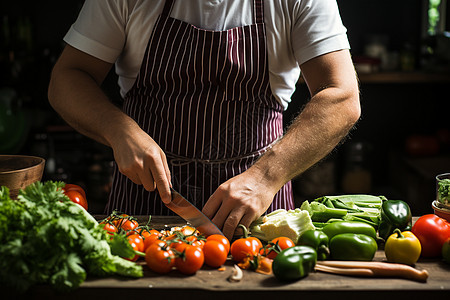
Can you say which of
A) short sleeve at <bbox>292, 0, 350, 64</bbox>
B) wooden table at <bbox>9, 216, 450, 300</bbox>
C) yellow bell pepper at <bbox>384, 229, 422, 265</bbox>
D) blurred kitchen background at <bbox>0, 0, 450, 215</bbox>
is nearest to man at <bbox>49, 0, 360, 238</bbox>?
short sleeve at <bbox>292, 0, 350, 64</bbox>

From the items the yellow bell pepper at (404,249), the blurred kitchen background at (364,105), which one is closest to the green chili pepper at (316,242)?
the yellow bell pepper at (404,249)

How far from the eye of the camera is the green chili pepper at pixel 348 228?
4.50 ft

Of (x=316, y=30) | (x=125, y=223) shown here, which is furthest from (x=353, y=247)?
(x=316, y=30)

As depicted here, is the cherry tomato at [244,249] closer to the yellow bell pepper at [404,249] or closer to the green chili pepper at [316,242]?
the green chili pepper at [316,242]

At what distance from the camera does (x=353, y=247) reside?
1282mm

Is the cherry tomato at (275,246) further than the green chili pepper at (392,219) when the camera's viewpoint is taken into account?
No

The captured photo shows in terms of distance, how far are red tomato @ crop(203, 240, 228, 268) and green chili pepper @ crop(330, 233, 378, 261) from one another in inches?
10.1

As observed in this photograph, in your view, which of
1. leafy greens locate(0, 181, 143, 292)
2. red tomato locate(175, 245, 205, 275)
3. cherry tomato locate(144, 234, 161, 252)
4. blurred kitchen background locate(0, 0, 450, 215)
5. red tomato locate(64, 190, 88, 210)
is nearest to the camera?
leafy greens locate(0, 181, 143, 292)

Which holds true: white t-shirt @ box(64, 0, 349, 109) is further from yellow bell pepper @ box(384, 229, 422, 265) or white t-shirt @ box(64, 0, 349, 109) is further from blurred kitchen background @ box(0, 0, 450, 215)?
blurred kitchen background @ box(0, 0, 450, 215)

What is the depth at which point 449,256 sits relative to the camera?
1274 mm

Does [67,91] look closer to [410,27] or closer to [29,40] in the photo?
[29,40]

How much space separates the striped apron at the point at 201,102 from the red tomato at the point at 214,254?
492 mm

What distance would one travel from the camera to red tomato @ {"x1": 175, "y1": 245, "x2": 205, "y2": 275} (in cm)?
120

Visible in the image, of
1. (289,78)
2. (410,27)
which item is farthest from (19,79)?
(410,27)
